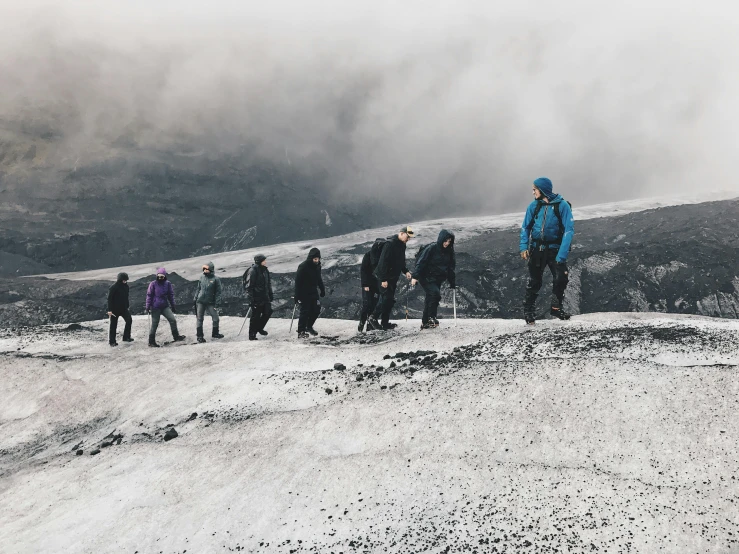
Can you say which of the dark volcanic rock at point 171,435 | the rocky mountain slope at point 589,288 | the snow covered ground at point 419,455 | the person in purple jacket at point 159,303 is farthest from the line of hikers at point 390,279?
the rocky mountain slope at point 589,288

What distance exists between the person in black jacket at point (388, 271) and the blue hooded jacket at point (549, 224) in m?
2.41

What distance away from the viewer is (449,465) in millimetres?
4945

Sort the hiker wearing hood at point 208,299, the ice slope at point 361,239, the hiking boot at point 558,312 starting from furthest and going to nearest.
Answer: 1. the ice slope at point 361,239
2. the hiker wearing hood at point 208,299
3. the hiking boot at point 558,312

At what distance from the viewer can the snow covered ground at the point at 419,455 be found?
4.12 meters

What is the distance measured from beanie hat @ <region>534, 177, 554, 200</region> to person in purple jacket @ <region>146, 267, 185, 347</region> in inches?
339

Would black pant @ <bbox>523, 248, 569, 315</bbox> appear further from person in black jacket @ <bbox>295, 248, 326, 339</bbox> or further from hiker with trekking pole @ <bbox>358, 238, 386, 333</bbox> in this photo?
person in black jacket @ <bbox>295, 248, 326, 339</bbox>

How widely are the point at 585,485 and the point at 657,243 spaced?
145 feet

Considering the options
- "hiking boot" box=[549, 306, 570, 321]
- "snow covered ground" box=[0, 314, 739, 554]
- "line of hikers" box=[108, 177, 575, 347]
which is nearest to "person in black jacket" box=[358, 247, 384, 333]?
"line of hikers" box=[108, 177, 575, 347]

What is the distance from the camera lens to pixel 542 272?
9.21m

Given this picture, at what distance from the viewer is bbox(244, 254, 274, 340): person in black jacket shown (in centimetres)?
1259

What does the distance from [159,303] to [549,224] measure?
29.6ft

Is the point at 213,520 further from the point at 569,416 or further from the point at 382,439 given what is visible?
the point at 569,416

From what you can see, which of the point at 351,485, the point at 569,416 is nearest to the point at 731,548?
the point at 569,416

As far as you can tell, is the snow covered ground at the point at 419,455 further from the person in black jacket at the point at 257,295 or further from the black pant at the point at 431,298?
the person in black jacket at the point at 257,295
